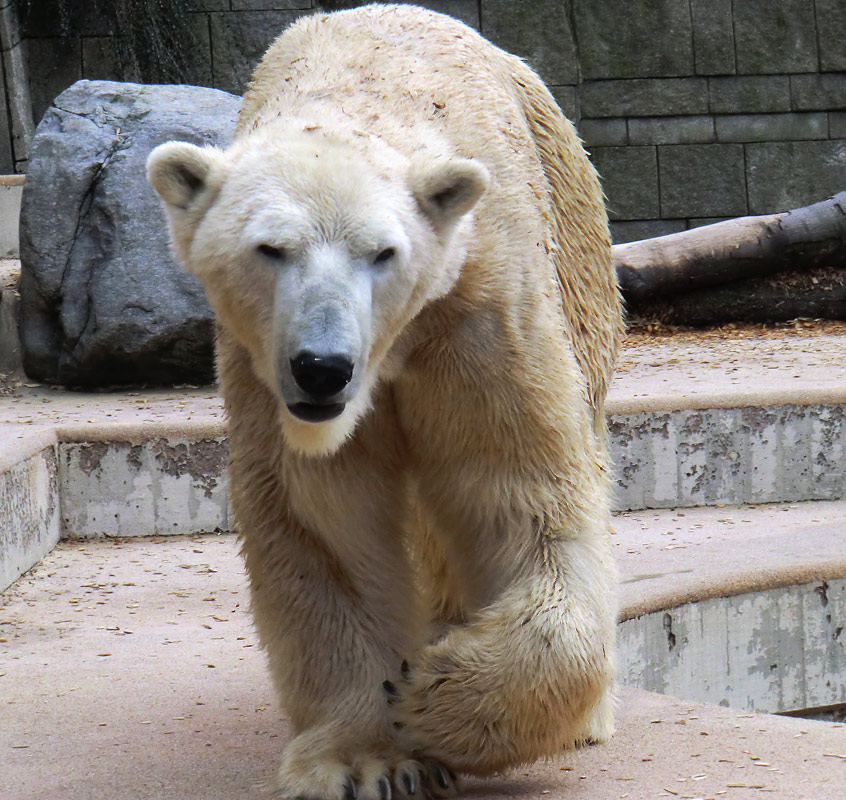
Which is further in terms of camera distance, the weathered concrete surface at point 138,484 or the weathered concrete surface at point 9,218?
the weathered concrete surface at point 9,218

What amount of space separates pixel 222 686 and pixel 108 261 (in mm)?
3387

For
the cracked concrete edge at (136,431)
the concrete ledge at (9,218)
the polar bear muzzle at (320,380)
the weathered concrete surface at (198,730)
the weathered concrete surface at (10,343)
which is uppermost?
the concrete ledge at (9,218)

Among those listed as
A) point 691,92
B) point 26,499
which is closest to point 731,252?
point 691,92

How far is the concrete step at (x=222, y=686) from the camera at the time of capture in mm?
2383

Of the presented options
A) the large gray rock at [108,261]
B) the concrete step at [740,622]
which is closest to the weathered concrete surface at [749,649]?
the concrete step at [740,622]

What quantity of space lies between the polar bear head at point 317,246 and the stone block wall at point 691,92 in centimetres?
833

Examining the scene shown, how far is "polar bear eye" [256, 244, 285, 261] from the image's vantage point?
1947 millimetres

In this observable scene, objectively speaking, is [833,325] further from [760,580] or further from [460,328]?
[460,328]

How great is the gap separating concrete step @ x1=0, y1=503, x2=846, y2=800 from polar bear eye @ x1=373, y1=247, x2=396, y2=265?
0.95 meters

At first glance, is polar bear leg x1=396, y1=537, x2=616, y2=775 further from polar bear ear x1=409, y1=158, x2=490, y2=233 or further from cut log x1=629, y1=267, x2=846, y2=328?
cut log x1=629, y1=267, x2=846, y2=328

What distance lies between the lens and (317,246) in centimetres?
193

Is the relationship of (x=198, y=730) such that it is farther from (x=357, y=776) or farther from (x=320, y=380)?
(x=320, y=380)

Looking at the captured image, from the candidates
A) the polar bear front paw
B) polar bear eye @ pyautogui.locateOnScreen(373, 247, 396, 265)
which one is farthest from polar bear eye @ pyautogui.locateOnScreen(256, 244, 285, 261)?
the polar bear front paw

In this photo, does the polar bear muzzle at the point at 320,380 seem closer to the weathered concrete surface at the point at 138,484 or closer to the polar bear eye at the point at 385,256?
the polar bear eye at the point at 385,256
